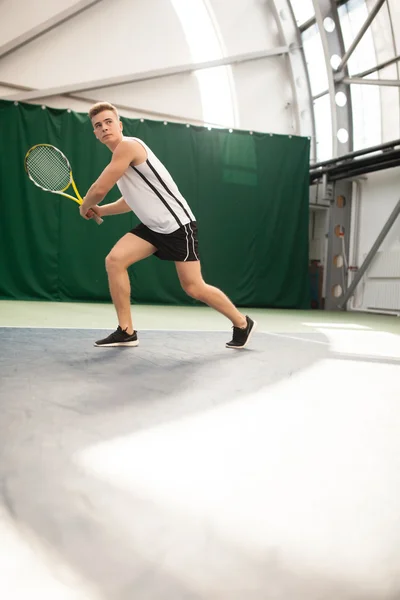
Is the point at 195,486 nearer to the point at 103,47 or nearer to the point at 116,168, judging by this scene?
the point at 116,168

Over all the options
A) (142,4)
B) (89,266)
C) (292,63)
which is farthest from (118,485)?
(292,63)

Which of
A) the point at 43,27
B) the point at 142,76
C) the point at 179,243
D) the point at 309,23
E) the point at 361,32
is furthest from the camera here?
the point at 309,23

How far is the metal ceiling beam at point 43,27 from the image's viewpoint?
754 centimetres

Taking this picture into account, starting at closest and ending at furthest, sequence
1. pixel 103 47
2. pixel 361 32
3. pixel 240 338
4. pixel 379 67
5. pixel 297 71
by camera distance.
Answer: pixel 240 338
pixel 361 32
pixel 103 47
pixel 379 67
pixel 297 71

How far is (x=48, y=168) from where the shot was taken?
383 centimetres

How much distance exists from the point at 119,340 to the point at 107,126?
1.23 metres

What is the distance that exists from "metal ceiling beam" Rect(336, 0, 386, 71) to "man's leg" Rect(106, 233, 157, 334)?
6.80 m

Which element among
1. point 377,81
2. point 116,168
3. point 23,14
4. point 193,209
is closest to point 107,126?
point 116,168

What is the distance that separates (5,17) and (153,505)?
8.61m

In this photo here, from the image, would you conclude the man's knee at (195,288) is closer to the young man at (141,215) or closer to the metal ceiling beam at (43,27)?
the young man at (141,215)

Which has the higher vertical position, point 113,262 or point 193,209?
point 193,209

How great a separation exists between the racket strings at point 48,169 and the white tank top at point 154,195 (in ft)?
3.43

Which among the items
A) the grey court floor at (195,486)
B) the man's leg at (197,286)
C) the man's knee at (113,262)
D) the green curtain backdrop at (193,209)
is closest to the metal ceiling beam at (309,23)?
the green curtain backdrop at (193,209)

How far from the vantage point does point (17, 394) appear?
5.50 ft
